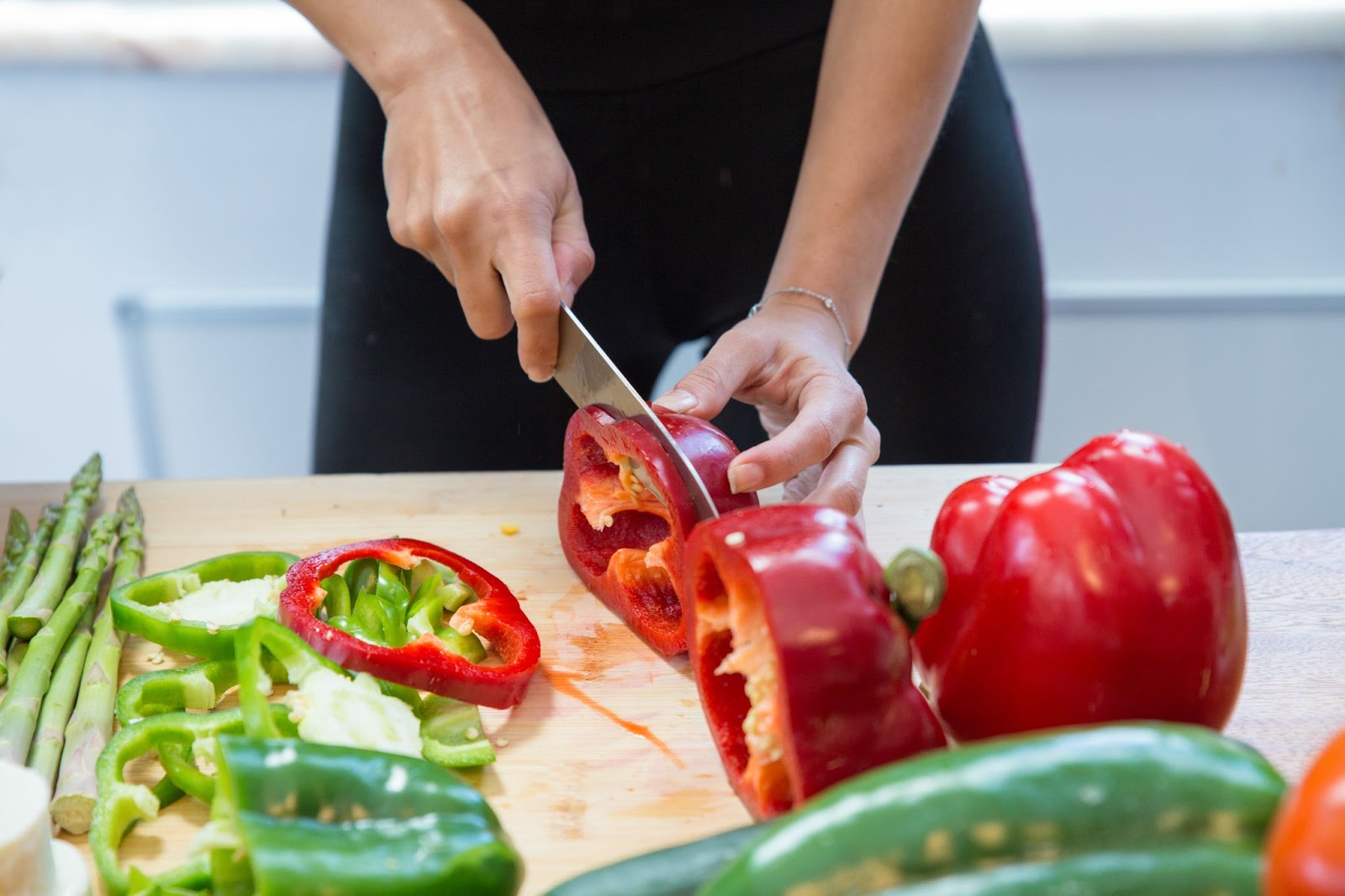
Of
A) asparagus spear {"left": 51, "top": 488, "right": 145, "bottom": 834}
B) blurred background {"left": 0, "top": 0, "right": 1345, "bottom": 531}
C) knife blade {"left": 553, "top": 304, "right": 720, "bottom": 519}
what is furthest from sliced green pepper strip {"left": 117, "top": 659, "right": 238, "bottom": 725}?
blurred background {"left": 0, "top": 0, "right": 1345, "bottom": 531}

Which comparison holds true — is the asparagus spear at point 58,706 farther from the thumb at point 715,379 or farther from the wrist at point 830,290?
the wrist at point 830,290

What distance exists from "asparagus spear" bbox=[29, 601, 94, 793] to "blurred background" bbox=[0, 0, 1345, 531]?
227 centimetres

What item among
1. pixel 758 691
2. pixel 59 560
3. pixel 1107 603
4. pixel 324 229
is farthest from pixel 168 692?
pixel 324 229

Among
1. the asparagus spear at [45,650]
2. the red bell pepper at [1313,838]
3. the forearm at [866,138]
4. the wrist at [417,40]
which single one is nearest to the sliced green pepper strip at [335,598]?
the asparagus spear at [45,650]

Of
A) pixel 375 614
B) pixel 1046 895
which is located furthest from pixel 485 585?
pixel 1046 895

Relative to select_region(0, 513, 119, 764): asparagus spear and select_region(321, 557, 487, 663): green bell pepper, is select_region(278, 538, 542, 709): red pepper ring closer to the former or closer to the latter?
select_region(321, 557, 487, 663): green bell pepper

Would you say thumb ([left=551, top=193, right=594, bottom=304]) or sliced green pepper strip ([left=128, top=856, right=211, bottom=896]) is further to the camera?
thumb ([left=551, top=193, right=594, bottom=304])

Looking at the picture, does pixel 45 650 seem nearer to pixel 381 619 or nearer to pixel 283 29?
pixel 381 619

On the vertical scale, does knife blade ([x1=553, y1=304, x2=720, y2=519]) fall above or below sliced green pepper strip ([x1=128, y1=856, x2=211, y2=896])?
above

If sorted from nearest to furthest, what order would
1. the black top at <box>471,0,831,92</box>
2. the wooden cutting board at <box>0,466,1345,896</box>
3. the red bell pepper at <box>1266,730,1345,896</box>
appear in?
the red bell pepper at <box>1266,730,1345,896</box>
the wooden cutting board at <box>0,466,1345,896</box>
the black top at <box>471,0,831,92</box>

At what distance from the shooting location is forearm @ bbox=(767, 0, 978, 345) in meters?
1.91

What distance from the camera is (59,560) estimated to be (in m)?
1.76

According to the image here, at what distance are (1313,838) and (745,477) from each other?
0.90 meters

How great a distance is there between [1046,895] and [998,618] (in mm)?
453
